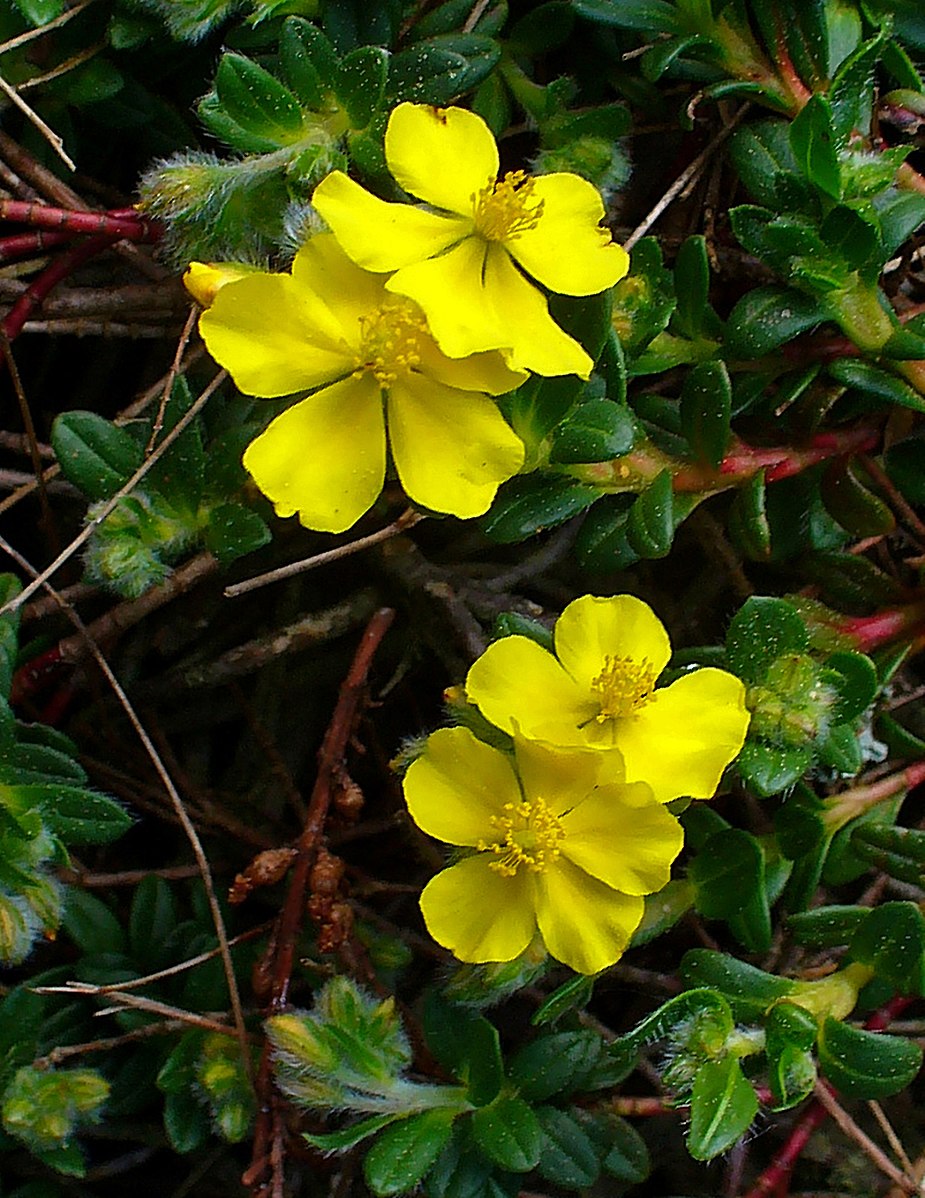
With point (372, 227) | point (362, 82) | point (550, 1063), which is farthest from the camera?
point (550, 1063)

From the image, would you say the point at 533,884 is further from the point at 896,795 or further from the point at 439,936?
the point at 896,795

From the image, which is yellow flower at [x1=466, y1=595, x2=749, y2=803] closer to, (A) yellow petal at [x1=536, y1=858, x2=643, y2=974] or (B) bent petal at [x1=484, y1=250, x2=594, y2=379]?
(A) yellow petal at [x1=536, y1=858, x2=643, y2=974]

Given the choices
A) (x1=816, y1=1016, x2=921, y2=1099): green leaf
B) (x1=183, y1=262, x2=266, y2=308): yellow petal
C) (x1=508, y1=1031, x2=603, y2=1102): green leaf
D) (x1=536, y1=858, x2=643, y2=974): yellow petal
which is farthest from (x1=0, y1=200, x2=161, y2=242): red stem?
(x1=816, y1=1016, x2=921, y2=1099): green leaf

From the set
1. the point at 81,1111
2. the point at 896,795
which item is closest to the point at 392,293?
the point at 896,795

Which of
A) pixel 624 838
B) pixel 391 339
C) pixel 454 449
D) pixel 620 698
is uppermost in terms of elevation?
pixel 391 339

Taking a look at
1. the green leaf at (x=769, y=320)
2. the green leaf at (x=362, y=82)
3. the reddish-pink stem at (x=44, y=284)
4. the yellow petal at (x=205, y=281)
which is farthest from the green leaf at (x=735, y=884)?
the reddish-pink stem at (x=44, y=284)

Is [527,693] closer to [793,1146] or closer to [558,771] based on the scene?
[558,771]

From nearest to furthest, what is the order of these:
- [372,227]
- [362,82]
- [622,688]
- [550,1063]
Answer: [372,227]
[622,688]
[362,82]
[550,1063]

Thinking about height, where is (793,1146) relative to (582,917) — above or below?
below

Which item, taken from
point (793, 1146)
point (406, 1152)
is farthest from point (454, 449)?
point (793, 1146)
